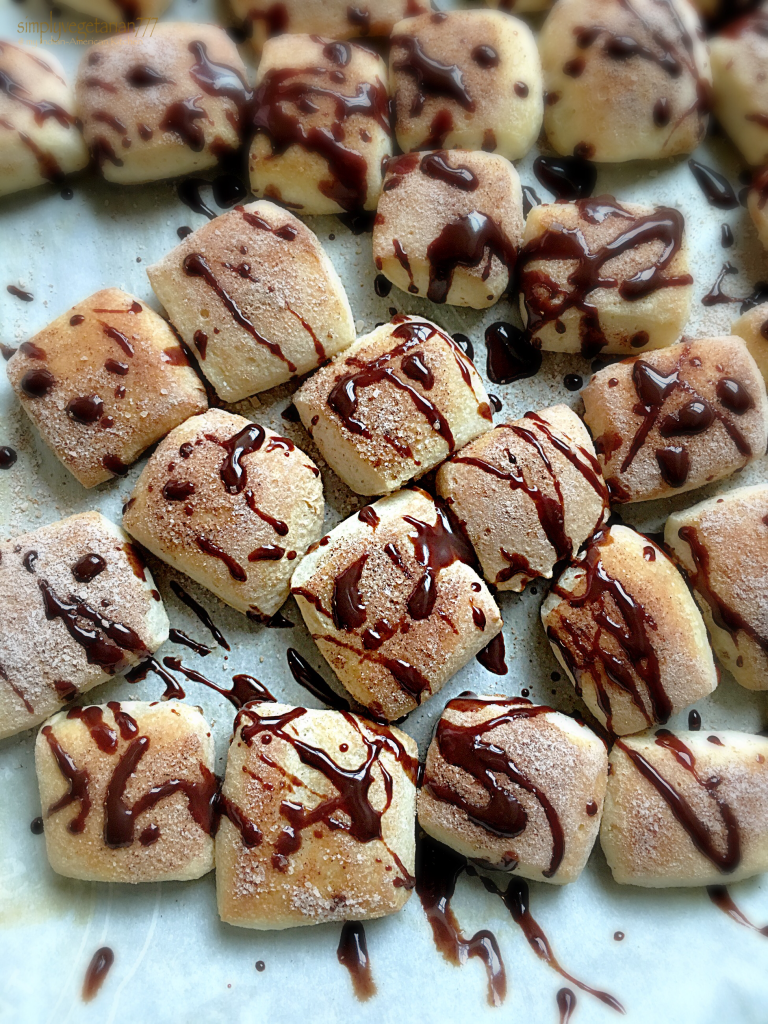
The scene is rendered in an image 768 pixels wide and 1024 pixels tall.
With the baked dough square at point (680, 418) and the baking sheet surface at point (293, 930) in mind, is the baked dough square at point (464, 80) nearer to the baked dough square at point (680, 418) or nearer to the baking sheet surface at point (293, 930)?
the baking sheet surface at point (293, 930)

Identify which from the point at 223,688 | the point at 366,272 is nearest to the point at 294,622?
the point at 223,688

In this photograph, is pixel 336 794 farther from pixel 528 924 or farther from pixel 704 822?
pixel 704 822

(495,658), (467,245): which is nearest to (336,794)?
(495,658)

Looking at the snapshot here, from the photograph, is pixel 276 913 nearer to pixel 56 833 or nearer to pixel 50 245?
pixel 56 833

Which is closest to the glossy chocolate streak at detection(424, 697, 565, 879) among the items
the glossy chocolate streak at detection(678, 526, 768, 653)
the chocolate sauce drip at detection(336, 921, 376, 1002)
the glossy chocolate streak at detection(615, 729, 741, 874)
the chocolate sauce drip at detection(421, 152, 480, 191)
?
the glossy chocolate streak at detection(615, 729, 741, 874)

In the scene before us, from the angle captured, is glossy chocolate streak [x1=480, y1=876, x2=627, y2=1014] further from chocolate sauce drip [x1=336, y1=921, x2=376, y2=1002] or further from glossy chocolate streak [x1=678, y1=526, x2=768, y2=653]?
glossy chocolate streak [x1=678, y1=526, x2=768, y2=653]

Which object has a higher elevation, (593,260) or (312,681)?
(593,260)

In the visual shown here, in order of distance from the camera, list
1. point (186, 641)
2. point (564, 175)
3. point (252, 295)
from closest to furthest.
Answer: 1. point (252, 295)
2. point (186, 641)
3. point (564, 175)
